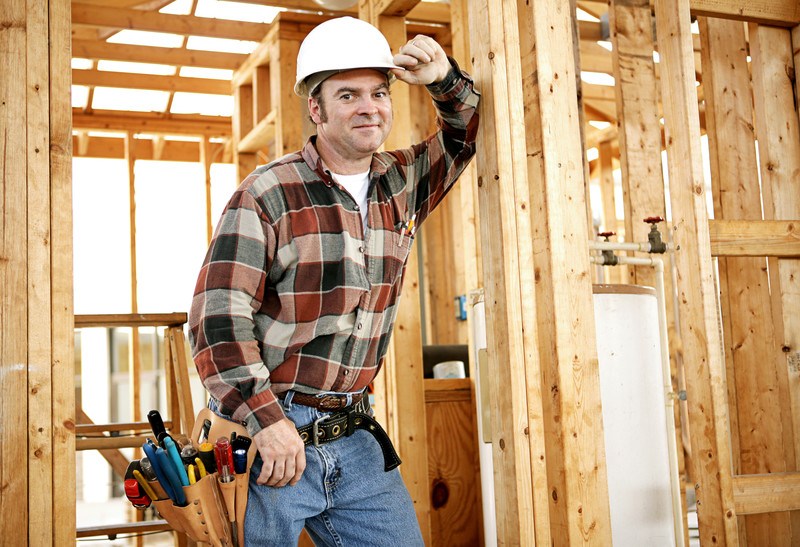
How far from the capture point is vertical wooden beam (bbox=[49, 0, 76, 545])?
198 cm

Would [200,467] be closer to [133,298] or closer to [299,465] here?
[299,465]

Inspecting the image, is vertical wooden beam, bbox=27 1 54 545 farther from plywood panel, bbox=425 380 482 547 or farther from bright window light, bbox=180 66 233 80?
bright window light, bbox=180 66 233 80

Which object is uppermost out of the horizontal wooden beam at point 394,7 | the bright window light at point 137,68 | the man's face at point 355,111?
the bright window light at point 137,68

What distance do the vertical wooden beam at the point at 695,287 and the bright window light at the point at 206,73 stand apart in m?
5.64

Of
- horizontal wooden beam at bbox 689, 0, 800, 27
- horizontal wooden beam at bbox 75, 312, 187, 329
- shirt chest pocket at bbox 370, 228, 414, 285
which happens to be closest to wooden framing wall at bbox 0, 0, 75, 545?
shirt chest pocket at bbox 370, 228, 414, 285

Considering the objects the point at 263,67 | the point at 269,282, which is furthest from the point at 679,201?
the point at 263,67

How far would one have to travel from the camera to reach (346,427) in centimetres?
203

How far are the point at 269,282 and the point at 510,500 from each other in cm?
80

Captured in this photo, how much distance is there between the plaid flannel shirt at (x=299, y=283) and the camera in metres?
1.86

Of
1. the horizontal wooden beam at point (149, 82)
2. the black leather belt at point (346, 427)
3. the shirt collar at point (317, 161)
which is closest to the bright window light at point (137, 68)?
the horizontal wooden beam at point (149, 82)

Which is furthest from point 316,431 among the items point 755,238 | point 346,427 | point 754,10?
point 754,10

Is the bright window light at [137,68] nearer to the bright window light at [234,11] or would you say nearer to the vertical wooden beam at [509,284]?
the bright window light at [234,11]

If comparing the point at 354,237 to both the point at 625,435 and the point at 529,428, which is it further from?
the point at 625,435

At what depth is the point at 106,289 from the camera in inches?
324
